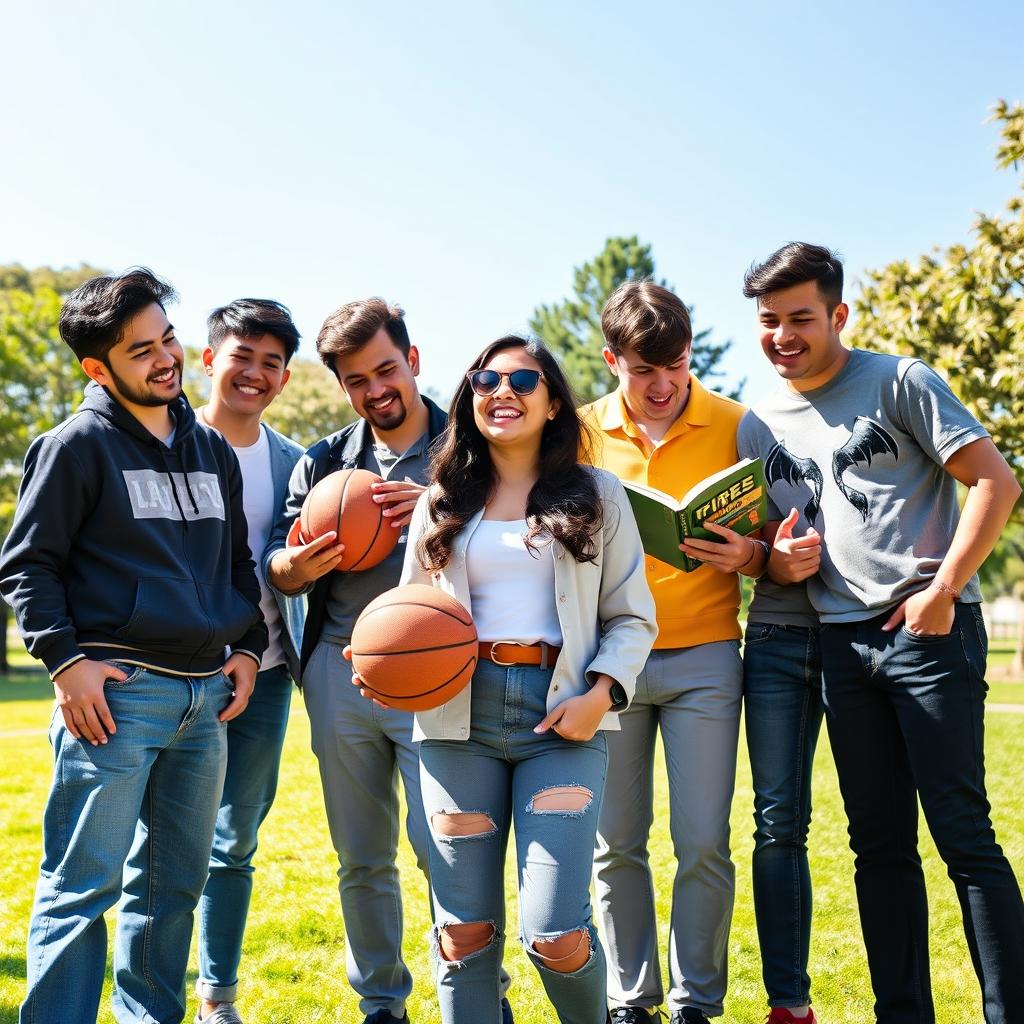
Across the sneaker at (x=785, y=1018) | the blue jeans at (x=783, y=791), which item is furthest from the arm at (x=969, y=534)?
the sneaker at (x=785, y=1018)

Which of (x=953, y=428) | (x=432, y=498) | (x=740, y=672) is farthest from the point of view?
(x=740, y=672)

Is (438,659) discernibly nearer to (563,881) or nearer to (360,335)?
(563,881)

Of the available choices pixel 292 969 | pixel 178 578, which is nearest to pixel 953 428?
pixel 178 578

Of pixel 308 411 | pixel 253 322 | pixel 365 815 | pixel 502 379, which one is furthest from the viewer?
pixel 308 411

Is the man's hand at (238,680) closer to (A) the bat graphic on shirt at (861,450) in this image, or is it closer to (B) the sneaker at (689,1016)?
(B) the sneaker at (689,1016)

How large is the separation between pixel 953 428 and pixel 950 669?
3.03ft

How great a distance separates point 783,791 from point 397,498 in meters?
2.00

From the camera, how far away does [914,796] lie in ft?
13.3

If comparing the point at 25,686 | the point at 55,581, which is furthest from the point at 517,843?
the point at 25,686

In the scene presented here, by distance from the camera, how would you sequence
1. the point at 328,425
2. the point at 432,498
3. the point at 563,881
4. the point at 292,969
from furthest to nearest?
1. the point at 328,425
2. the point at 292,969
3. the point at 432,498
4. the point at 563,881

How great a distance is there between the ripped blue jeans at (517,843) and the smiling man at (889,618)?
3.95 ft

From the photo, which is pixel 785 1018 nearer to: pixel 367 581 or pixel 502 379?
pixel 367 581

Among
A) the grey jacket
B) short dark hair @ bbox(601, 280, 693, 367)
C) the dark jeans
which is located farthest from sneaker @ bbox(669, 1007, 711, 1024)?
short dark hair @ bbox(601, 280, 693, 367)

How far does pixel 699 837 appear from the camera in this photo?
163 inches
